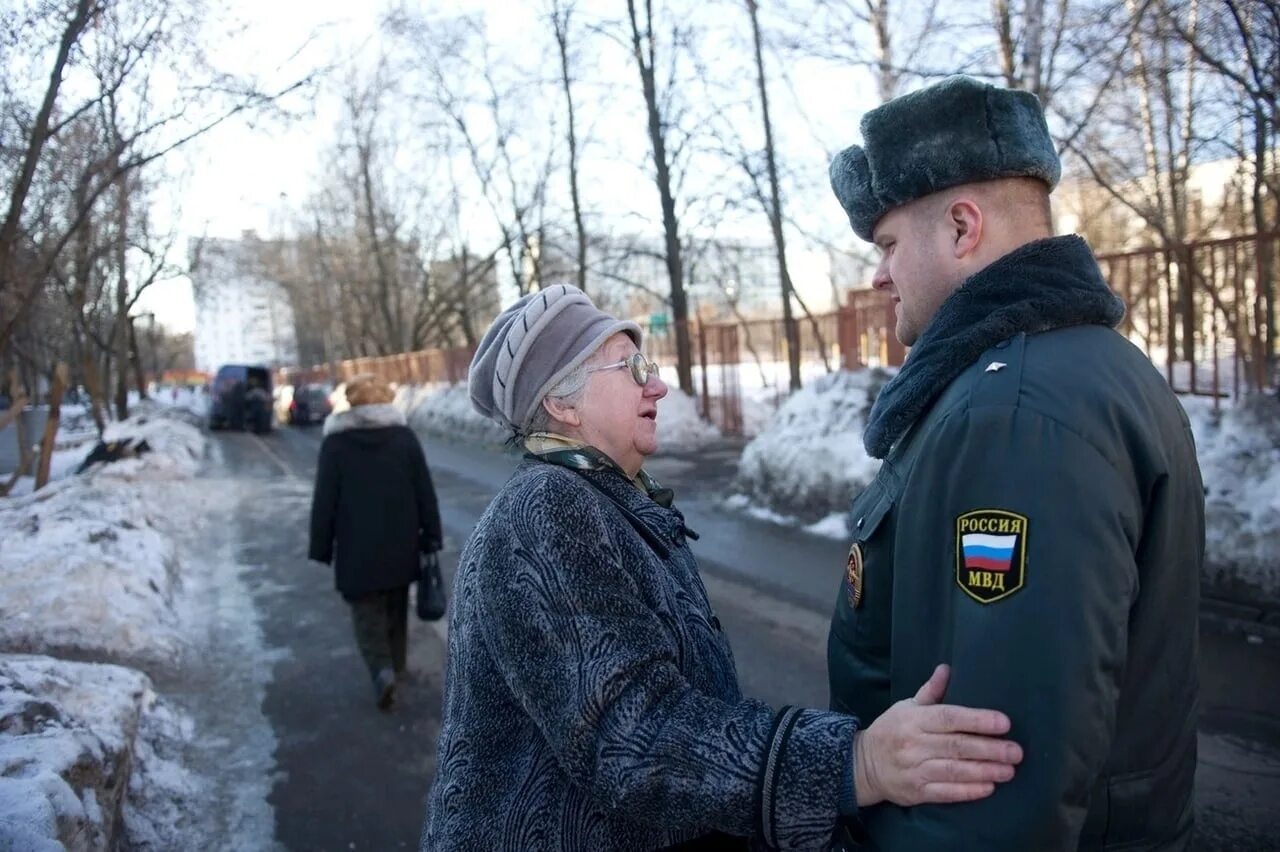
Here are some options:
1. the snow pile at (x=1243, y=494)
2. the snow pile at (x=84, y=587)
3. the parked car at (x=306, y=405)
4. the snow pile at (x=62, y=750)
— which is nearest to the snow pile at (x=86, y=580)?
the snow pile at (x=84, y=587)

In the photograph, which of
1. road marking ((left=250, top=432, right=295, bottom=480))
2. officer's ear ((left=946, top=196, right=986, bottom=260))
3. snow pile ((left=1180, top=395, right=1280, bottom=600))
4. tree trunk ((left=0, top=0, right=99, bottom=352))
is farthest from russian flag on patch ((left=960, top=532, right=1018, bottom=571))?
road marking ((left=250, top=432, right=295, bottom=480))

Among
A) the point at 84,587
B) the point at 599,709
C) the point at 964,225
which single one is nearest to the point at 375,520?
the point at 84,587

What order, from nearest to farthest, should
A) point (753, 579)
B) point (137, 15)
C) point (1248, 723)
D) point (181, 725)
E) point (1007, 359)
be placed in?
point (1007, 359), point (1248, 723), point (181, 725), point (753, 579), point (137, 15)

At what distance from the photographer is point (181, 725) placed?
4.93m

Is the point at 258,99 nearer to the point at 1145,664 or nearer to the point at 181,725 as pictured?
the point at 181,725

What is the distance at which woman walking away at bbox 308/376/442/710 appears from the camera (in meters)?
5.40

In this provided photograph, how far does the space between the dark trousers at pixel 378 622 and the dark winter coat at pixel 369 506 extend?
107 millimetres

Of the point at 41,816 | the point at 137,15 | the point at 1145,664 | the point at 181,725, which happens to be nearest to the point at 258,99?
the point at 137,15

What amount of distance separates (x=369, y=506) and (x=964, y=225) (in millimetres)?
4718

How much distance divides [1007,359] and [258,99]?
9509 mm

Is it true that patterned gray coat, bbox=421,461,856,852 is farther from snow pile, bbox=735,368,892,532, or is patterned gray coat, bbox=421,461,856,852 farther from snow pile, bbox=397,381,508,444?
snow pile, bbox=397,381,508,444

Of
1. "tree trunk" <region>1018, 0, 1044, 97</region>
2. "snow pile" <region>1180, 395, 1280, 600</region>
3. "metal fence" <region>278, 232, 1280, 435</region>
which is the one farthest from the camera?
"tree trunk" <region>1018, 0, 1044, 97</region>

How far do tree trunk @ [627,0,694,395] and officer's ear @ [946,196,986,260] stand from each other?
708 inches

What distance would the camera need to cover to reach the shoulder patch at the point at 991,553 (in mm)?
1110
